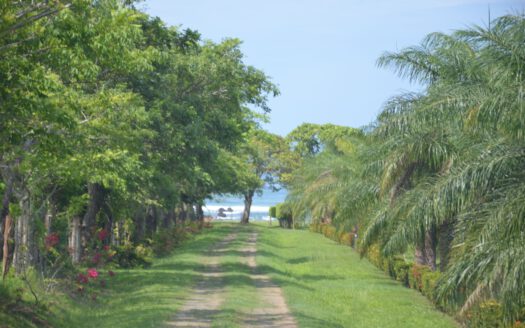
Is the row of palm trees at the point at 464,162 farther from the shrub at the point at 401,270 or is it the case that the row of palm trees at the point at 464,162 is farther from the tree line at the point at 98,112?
the tree line at the point at 98,112

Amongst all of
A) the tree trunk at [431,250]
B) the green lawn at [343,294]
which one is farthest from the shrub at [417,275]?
the green lawn at [343,294]

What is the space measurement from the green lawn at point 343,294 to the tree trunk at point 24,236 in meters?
6.52

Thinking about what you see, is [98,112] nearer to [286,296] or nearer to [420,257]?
[286,296]

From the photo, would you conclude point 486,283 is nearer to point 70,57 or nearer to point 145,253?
point 70,57

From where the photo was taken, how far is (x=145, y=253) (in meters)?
37.7

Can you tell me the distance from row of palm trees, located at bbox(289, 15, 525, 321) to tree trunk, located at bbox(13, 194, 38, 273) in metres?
8.72

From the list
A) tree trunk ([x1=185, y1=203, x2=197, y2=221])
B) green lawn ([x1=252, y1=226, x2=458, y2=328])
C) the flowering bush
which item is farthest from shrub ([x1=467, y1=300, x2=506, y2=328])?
tree trunk ([x1=185, y1=203, x2=197, y2=221])

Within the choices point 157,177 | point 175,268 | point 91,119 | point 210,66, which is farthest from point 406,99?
point 175,268

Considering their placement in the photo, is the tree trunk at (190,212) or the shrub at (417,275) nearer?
the shrub at (417,275)

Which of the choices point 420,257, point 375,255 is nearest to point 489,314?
point 420,257

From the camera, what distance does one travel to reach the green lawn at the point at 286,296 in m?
19.6

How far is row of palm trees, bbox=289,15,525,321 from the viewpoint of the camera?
45.0 ft

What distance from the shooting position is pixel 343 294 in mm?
26969

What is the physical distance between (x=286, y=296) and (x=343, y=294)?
327 cm
